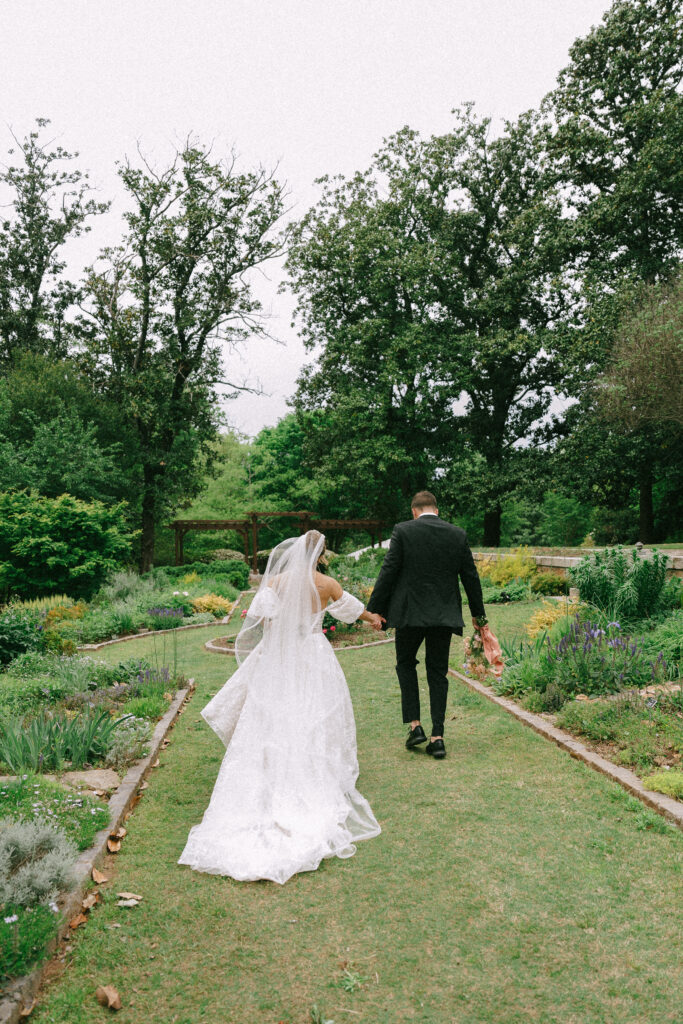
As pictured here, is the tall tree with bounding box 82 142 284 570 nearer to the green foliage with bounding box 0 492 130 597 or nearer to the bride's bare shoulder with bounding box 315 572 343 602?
the green foliage with bounding box 0 492 130 597

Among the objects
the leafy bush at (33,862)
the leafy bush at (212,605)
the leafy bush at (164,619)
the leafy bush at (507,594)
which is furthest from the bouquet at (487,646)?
the leafy bush at (212,605)

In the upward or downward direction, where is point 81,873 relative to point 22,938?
downward

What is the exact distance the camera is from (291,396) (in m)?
31.4

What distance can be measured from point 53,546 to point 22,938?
15.1 meters

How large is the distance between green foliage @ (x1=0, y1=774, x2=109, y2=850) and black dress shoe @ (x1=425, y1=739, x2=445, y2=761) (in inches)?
101

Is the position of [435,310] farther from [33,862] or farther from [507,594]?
[33,862]

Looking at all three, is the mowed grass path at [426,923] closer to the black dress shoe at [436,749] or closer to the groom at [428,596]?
the black dress shoe at [436,749]

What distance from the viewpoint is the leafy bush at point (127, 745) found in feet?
18.2

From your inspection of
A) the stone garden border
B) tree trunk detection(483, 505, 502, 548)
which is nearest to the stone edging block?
the stone garden border

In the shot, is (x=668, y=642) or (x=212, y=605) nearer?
(x=668, y=642)

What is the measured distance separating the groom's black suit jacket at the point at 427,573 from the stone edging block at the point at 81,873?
2331 mm

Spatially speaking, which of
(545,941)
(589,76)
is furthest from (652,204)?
(545,941)

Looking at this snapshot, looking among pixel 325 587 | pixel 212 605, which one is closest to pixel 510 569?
pixel 212 605

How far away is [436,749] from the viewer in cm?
575
